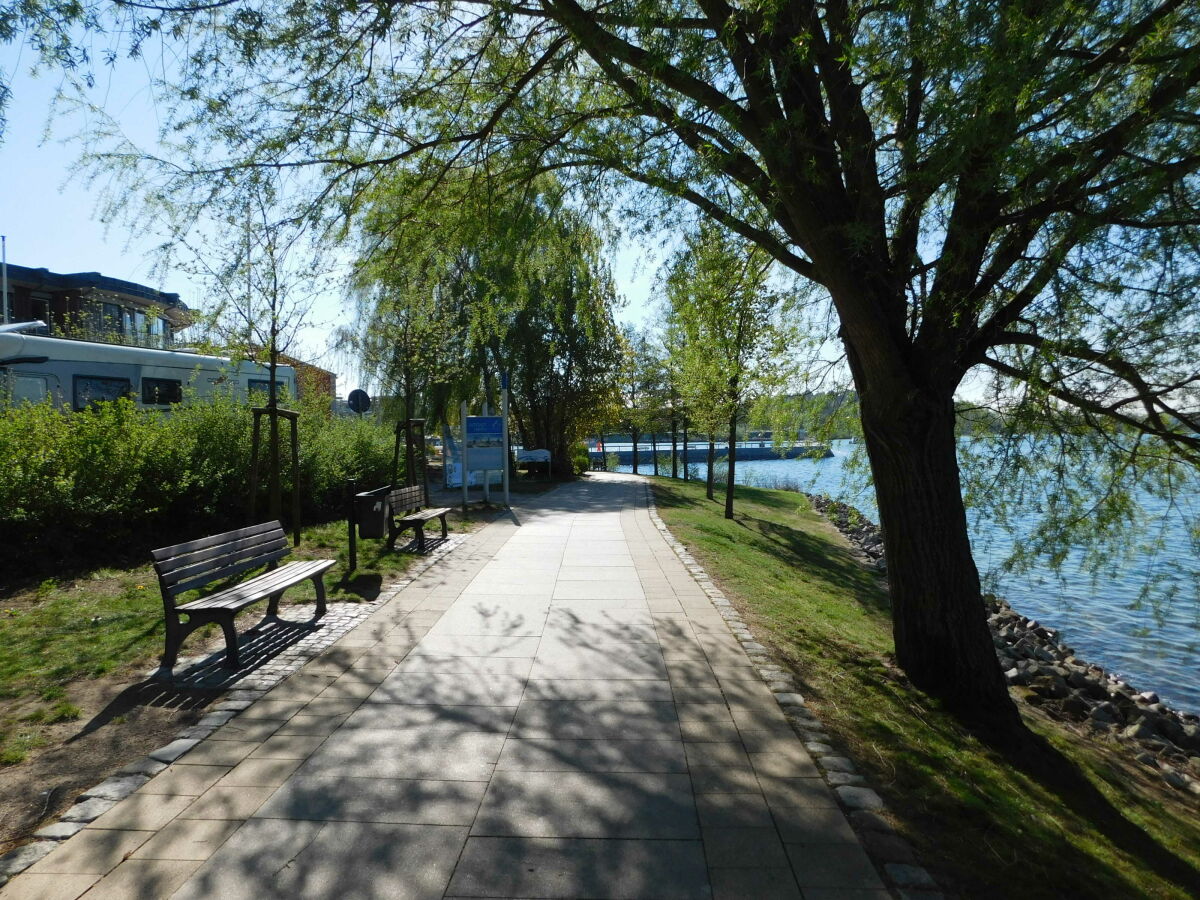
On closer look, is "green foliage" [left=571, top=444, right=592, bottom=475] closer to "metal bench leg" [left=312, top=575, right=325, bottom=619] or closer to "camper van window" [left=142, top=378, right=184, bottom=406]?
"camper van window" [left=142, top=378, right=184, bottom=406]

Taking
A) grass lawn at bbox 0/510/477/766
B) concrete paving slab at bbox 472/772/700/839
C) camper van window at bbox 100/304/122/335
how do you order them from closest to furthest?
concrete paving slab at bbox 472/772/700/839 < grass lawn at bbox 0/510/477/766 < camper van window at bbox 100/304/122/335

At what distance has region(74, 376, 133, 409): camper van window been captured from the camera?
1436 cm

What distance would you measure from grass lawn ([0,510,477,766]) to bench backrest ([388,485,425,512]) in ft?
4.66

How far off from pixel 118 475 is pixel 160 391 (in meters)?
7.93

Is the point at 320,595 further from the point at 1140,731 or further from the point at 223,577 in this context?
the point at 1140,731

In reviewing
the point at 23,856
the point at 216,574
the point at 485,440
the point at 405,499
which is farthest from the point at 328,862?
the point at 485,440

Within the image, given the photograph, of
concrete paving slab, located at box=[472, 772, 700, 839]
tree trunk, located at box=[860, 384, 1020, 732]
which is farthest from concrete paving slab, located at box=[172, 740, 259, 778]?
tree trunk, located at box=[860, 384, 1020, 732]

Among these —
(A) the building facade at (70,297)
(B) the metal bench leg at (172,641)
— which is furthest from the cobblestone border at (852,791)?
(A) the building facade at (70,297)

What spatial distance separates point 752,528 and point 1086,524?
484 inches

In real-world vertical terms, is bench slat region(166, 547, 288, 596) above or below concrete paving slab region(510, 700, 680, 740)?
above

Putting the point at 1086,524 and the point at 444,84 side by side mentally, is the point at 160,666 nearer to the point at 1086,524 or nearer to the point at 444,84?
the point at 444,84

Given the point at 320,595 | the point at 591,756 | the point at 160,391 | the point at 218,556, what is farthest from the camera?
the point at 160,391

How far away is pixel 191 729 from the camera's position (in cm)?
445

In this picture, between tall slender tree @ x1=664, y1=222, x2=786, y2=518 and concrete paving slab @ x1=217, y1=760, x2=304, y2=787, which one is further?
tall slender tree @ x1=664, y1=222, x2=786, y2=518
